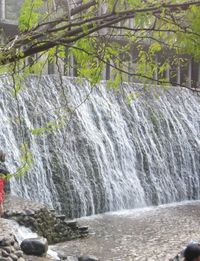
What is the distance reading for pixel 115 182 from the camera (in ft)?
61.2

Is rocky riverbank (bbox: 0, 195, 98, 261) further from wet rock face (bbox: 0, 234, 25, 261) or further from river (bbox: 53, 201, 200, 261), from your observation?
river (bbox: 53, 201, 200, 261)

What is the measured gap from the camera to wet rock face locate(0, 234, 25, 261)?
9062mm

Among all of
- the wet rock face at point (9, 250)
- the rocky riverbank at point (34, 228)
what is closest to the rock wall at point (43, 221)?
the rocky riverbank at point (34, 228)

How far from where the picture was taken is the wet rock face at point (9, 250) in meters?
9.06

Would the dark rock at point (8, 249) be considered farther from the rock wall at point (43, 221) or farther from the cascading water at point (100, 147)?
the cascading water at point (100, 147)

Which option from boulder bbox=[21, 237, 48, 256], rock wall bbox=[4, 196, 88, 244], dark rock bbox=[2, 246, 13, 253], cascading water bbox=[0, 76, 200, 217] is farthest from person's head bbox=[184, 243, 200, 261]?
cascading water bbox=[0, 76, 200, 217]

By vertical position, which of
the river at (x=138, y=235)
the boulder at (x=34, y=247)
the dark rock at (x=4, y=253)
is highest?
the dark rock at (x=4, y=253)

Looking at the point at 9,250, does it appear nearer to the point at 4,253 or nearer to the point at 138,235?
the point at 4,253

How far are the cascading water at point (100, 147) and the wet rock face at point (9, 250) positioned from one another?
5.75 meters

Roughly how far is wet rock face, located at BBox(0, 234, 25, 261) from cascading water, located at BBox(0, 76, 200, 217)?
575 centimetres

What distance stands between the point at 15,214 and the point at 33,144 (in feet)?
16.8

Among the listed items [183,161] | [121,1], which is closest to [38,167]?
[183,161]

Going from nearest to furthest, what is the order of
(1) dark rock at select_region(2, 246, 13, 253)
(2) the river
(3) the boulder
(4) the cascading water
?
(1) dark rock at select_region(2, 246, 13, 253) < (3) the boulder < (2) the river < (4) the cascading water

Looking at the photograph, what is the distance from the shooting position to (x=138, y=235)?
13.3 meters
